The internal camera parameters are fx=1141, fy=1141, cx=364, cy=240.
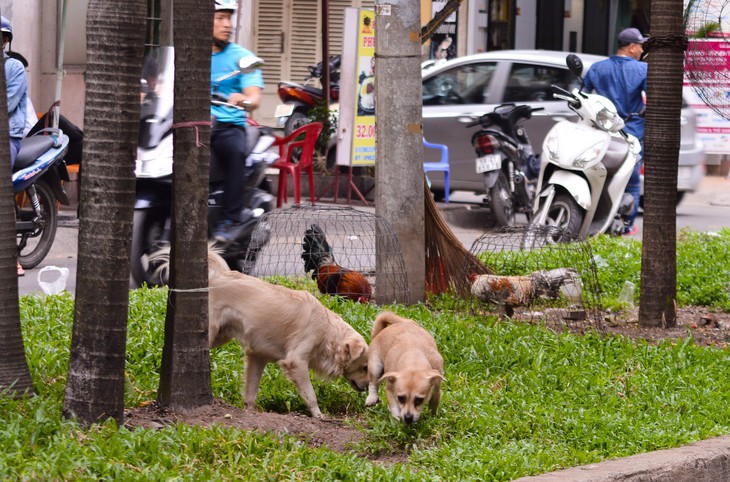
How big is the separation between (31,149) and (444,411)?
16.5 feet

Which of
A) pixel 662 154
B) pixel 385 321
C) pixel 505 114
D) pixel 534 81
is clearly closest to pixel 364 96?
pixel 505 114

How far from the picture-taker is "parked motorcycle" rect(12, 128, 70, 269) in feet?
29.2

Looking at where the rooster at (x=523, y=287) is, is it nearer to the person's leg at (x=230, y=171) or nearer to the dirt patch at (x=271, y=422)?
the person's leg at (x=230, y=171)

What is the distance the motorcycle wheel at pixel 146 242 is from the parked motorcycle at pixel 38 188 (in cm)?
143

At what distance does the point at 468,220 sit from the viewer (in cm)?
1396

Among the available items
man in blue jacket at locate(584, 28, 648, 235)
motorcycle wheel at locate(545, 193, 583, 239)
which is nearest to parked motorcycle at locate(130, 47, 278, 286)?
motorcycle wheel at locate(545, 193, 583, 239)

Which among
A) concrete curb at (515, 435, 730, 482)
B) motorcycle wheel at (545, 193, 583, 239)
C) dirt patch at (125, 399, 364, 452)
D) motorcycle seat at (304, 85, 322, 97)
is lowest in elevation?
concrete curb at (515, 435, 730, 482)

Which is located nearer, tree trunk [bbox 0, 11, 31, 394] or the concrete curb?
the concrete curb

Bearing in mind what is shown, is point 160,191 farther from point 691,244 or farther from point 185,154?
point 691,244

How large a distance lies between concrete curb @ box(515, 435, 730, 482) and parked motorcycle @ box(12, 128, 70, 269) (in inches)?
223

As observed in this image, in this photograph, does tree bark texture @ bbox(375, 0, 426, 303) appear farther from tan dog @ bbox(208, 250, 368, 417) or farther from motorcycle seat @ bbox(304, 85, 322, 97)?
motorcycle seat @ bbox(304, 85, 322, 97)

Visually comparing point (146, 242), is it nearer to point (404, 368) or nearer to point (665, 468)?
point (404, 368)

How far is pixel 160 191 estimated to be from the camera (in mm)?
7723

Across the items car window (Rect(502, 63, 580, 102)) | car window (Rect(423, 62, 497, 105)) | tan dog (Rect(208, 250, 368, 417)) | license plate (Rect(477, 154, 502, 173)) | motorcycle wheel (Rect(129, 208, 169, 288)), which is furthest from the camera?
car window (Rect(423, 62, 497, 105))
